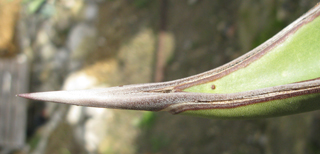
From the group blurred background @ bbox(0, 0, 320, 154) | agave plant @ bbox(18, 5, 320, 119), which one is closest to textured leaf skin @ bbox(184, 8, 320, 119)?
agave plant @ bbox(18, 5, 320, 119)

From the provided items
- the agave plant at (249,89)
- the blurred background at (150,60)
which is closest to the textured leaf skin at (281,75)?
the agave plant at (249,89)

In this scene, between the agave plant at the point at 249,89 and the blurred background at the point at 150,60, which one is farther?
the blurred background at the point at 150,60

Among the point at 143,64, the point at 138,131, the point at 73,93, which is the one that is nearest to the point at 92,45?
the point at 143,64

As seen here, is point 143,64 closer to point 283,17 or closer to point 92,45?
point 92,45

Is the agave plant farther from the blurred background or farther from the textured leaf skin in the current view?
the blurred background

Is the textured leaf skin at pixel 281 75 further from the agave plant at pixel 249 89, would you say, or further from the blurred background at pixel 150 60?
the blurred background at pixel 150 60

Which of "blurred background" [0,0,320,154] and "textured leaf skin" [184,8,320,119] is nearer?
"textured leaf skin" [184,8,320,119]
